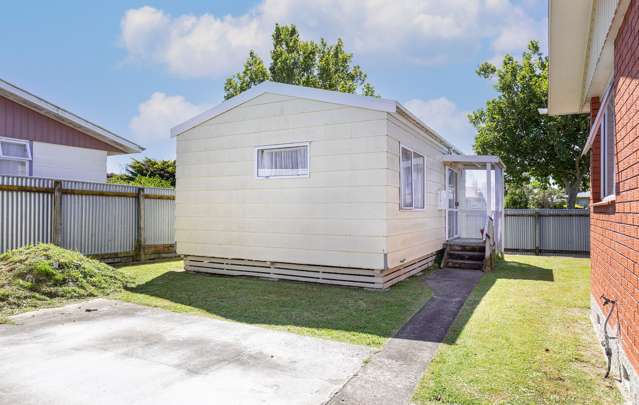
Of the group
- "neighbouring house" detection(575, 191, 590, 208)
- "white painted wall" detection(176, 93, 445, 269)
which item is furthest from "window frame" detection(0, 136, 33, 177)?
"neighbouring house" detection(575, 191, 590, 208)

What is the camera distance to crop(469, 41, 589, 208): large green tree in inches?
595

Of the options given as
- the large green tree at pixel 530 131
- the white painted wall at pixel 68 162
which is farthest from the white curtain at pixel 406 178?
the large green tree at pixel 530 131

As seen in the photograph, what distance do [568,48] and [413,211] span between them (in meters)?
4.37

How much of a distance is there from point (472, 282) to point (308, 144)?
13.8 feet

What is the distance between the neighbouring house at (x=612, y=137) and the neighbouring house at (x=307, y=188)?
9.61 ft

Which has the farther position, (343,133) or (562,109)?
(343,133)

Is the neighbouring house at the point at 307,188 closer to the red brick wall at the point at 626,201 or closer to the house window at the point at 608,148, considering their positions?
the house window at the point at 608,148

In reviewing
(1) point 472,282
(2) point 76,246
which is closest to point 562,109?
(1) point 472,282

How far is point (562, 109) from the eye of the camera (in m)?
6.50

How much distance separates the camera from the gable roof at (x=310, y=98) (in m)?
6.97

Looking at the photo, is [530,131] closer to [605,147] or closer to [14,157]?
[605,147]

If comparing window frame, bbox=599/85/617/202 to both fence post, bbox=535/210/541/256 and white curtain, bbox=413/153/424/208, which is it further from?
fence post, bbox=535/210/541/256

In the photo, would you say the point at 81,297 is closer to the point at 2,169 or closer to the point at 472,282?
the point at 2,169

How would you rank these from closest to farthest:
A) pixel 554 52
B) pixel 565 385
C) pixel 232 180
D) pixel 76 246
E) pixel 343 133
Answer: pixel 565 385
pixel 554 52
pixel 343 133
pixel 232 180
pixel 76 246
